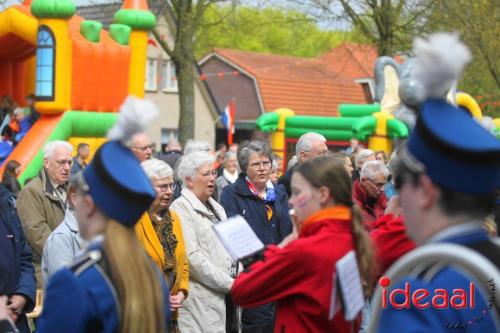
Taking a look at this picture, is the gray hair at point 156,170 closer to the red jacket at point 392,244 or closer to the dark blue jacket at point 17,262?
the dark blue jacket at point 17,262

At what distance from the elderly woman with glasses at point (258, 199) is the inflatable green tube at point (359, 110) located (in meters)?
13.1

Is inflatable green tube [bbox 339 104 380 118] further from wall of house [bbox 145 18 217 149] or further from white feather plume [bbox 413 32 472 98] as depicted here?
wall of house [bbox 145 18 217 149]

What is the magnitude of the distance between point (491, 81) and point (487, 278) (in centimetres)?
2284

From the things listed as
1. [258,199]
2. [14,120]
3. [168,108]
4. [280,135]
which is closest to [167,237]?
[258,199]

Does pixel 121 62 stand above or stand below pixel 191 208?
above

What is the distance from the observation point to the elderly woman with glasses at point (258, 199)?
6898mm

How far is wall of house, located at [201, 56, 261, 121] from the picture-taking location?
41912 millimetres

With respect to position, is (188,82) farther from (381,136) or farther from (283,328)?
(283,328)

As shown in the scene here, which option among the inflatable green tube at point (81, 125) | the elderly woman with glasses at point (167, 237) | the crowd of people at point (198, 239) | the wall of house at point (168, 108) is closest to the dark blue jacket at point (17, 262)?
the crowd of people at point (198, 239)

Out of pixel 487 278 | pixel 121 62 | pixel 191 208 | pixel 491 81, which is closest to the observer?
pixel 487 278

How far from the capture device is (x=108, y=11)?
24422 millimetres

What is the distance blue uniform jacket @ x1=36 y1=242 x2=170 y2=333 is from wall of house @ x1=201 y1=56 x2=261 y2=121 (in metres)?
38.1

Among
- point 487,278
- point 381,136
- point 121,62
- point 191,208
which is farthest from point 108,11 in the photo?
point 487,278

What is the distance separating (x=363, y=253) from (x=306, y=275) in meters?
0.26
